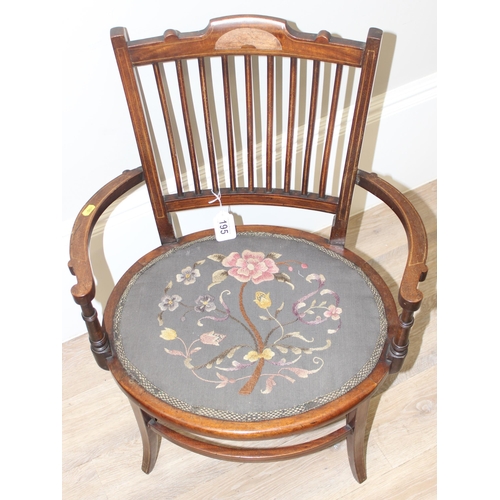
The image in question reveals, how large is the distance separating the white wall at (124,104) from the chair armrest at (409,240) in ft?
1.69

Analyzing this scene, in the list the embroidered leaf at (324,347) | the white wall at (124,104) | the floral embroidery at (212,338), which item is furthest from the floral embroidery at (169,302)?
the white wall at (124,104)

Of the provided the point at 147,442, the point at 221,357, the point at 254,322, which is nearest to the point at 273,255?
the point at 254,322

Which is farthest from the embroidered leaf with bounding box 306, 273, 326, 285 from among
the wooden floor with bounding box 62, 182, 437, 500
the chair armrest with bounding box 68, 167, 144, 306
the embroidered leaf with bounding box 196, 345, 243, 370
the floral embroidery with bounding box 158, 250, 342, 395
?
the wooden floor with bounding box 62, 182, 437, 500

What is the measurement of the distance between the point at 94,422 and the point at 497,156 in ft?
4.87

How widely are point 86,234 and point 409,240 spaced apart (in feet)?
2.12

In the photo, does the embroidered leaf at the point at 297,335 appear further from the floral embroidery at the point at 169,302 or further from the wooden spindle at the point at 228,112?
the wooden spindle at the point at 228,112

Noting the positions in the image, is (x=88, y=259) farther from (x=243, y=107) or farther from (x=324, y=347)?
(x=243, y=107)

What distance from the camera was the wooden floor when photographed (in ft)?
5.49

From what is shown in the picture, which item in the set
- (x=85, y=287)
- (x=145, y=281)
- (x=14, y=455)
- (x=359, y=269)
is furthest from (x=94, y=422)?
(x=359, y=269)

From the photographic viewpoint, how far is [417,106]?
82.7 inches

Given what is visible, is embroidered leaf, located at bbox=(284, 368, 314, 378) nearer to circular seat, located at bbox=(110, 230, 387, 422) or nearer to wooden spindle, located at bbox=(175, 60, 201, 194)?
circular seat, located at bbox=(110, 230, 387, 422)

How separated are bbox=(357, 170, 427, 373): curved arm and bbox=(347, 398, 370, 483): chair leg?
14cm

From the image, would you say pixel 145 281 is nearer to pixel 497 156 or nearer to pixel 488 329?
pixel 488 329

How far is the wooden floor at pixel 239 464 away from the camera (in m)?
1.67
